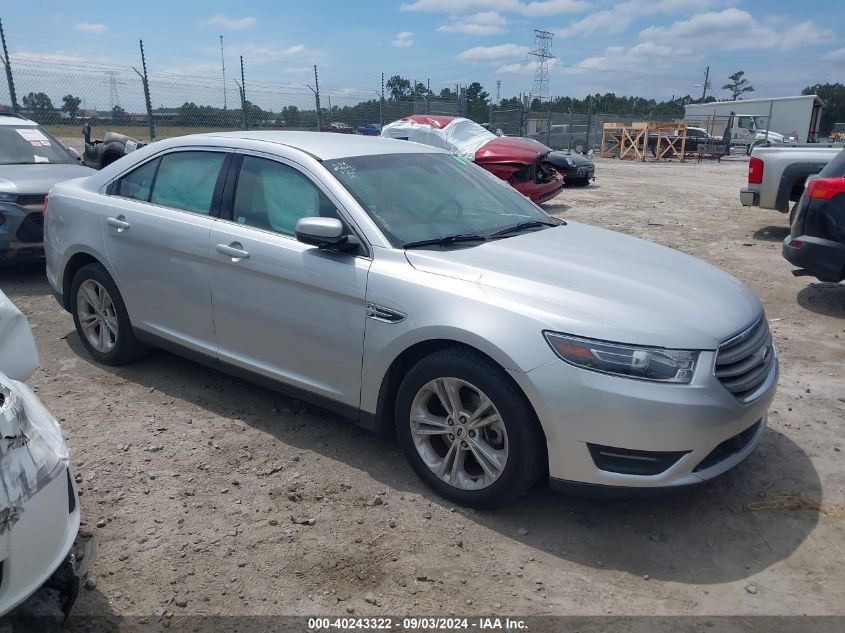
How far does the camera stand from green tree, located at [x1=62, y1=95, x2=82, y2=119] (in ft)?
46.1

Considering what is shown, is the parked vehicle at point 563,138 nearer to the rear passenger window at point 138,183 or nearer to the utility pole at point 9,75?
the utility pole at point 9,75

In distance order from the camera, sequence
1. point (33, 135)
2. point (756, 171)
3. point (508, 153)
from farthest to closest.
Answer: point (508, 153) → point (756, 171) → point (33, 135)

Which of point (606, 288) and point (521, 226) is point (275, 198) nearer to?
point (521, 226)

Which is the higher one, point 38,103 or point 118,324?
point 38,103

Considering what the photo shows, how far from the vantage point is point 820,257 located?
618 centimetres

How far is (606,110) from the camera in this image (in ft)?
130

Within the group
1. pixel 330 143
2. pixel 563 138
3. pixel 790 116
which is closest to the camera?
pixel 330 143

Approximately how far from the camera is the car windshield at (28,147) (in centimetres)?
782

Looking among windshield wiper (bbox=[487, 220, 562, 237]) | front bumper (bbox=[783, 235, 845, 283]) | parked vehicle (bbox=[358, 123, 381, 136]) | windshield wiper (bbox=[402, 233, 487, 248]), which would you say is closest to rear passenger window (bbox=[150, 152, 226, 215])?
windshield wiper (bbox=[402, 233, 487, 248])

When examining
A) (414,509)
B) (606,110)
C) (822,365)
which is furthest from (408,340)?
(606,110)

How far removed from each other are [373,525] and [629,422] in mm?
1225

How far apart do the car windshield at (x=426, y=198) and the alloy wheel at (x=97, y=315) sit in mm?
2099

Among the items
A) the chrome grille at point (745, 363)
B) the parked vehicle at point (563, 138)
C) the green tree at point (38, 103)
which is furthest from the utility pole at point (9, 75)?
the parked vehicle at point (563, 138)

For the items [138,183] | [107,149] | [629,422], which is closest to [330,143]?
[138,183]
